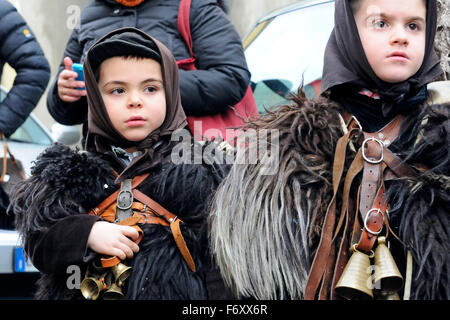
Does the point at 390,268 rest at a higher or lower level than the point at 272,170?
lower

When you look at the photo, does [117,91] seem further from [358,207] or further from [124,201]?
[358,207]

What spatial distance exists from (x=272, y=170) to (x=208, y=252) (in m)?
0.39

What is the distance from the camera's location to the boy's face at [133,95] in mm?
2510

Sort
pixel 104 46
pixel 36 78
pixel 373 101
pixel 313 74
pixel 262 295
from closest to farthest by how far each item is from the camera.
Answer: pixel 262 295, pixel 373 101, pixel 104 46, pixel 313 74, pixel 36 78

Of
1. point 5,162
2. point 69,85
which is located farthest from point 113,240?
point 5,162

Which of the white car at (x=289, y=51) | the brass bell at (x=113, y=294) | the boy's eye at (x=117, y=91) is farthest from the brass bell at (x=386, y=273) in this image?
the white car at (x=289, y=51)

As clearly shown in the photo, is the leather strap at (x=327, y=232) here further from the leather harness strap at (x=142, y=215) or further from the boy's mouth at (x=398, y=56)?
the leather harness strap at (x=142, y=215)

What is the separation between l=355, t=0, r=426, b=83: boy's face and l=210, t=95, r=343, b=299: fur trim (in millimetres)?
204

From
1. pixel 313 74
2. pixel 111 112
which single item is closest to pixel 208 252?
pixel 111 112

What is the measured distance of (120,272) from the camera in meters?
2.26

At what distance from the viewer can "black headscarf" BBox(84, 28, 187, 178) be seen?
2531 millimetres

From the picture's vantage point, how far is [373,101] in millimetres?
2250

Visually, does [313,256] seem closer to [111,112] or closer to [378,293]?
[378,293]

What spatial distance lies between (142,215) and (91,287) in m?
0.29
